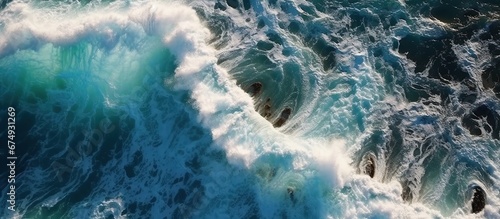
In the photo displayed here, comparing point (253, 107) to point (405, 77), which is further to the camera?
point (405, 77)

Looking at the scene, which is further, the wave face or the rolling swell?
the rolling swell

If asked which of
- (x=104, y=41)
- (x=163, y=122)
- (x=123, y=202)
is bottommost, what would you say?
(x=123, y=202)

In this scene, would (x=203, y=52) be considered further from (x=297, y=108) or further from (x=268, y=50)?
(x=297, y=108)

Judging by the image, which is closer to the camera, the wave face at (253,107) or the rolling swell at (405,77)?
the wave face at (253,107)

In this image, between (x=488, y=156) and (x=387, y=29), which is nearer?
(x=488, y=156)

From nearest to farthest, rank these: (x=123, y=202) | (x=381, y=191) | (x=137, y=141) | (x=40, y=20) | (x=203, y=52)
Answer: (x=381, y=191)
(x=123, y=202)
(x=137, y=141)
(x=203, y=52)
(x=40, y=20)

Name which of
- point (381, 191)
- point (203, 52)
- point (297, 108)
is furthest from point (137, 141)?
point (381, 191)

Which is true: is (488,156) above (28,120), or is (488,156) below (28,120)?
above

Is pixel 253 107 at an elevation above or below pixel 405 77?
below
